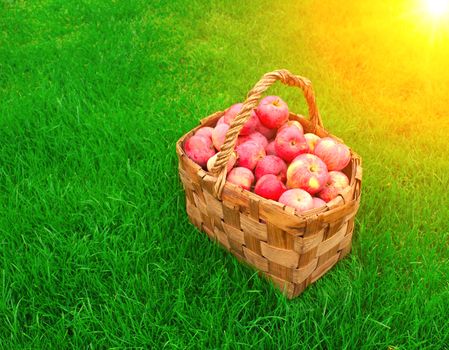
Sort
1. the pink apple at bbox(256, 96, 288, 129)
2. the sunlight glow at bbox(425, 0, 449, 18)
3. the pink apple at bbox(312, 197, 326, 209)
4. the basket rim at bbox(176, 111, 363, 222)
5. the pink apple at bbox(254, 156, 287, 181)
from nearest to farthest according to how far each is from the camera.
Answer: the basket rim at bbox(176, 111, 363, 222)
the pink apple at bbox(312, 197, 326, 209)
the pink apple at bbox(254, 156, 287, 181)
the pink apple at bbox(256, 96, 288, 129)
the sunlight glow at bbox(425, 0, 449, 18)

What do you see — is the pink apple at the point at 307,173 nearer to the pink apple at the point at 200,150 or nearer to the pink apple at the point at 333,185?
the pink apple at the point at 333,185

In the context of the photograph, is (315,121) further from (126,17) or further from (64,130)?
(126,17)

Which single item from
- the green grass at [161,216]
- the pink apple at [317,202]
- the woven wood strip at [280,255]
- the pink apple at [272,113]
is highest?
the pink apple at [272,113]

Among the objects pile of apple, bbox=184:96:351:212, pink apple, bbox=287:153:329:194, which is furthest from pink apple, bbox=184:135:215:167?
pink apple, bbox=287:153:329:194

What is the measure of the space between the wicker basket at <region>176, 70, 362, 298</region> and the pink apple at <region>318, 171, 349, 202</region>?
5cm

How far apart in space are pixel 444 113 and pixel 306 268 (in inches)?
74.1

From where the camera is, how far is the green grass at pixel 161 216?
1.97 meters

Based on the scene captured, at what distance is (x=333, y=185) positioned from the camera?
213cm

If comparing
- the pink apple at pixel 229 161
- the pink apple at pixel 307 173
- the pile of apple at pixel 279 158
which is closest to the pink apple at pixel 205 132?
the pile of apple at pixel 279 158

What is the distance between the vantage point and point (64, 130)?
3.09 meters

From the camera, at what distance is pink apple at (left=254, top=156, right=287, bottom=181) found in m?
2.17

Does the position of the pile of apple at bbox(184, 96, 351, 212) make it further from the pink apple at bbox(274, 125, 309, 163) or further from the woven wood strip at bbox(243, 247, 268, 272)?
the woven wood strip at bbox(243, 247, 268, 272)

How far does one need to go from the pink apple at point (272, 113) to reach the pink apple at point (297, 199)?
17.4 inches

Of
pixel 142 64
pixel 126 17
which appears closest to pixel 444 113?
pixel 142 64
